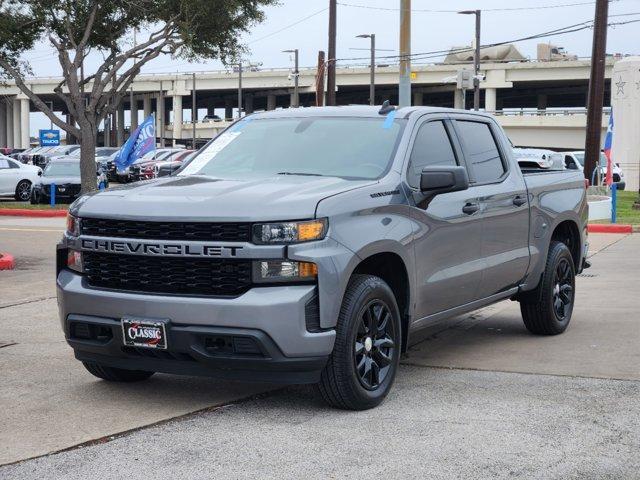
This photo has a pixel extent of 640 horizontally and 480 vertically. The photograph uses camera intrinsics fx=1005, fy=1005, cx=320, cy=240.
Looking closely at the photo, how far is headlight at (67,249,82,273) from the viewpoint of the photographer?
623 cm

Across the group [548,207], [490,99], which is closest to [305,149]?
[548,207]

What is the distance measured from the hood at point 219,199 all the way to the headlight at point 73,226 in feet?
0.19

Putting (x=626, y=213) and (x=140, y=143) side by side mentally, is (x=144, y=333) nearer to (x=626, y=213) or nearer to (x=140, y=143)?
(x=626, y=213)

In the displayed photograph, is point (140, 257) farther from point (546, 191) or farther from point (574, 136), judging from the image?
point (574, 136)

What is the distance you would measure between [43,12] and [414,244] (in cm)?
2809

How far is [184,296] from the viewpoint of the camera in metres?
5.74

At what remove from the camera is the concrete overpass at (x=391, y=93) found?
80312 millimetres

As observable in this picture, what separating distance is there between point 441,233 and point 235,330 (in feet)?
6.39

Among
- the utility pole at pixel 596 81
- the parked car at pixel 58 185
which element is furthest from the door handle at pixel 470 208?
the parked car at pixel 58 185

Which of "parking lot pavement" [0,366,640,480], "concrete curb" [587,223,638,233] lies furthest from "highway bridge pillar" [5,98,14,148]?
"parking lot pavement" [0,366,640,480]

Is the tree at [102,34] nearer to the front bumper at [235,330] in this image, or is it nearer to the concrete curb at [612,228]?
the concrete curb at [612,228]

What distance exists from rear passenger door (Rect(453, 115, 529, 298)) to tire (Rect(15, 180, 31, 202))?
26.1 meters

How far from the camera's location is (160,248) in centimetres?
580

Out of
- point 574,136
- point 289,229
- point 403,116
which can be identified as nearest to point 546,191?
point 403,116
